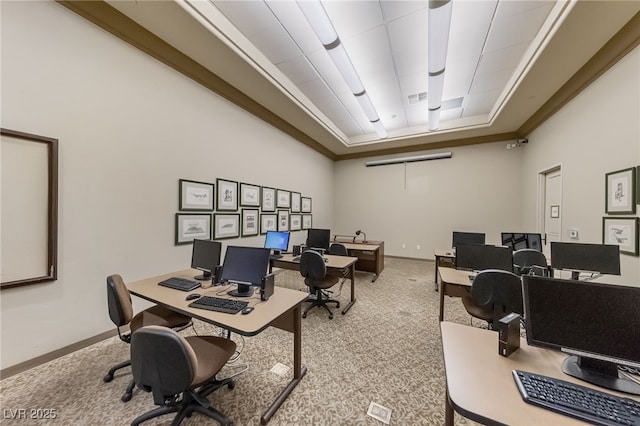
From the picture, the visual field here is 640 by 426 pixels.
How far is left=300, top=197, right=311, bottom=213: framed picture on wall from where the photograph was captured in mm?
6035

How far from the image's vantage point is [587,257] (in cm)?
243

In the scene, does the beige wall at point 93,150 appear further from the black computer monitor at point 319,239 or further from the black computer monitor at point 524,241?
the black computer monitor at point 524,241

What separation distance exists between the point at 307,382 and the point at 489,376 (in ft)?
4.78

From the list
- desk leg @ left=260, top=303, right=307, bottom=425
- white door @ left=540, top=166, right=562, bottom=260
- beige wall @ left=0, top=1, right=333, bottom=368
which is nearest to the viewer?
desk leg @ left=260, top=303, right=307, bottom=425

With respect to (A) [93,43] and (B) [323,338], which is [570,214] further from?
(A) [93,43]

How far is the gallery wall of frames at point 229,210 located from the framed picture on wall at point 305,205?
1.13 ft

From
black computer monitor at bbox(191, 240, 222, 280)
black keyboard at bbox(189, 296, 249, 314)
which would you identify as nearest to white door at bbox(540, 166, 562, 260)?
black keyboard at bbox(189, 296, 249, 314)

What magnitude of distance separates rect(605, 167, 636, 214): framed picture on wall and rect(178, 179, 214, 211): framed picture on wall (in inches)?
206

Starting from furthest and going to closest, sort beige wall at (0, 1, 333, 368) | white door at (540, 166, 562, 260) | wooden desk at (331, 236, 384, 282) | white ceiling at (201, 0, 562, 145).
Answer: wooden desk at (331, 236, 384, 282) → white door at (540, 166, 562, 260) → white ceiling at (201, 0, 562, 145) → beige wall at (0, 1, 333, 368)

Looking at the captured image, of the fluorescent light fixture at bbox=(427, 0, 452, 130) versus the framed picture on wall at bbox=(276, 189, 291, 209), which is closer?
the fluorescent light fixture at bbox=(427, 0, 452, 130)

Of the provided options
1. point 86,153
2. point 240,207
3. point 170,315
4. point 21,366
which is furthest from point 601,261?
point 21,366

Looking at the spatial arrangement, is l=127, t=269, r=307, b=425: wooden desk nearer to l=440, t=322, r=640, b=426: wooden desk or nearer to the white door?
l=440, t=322, r=640, b=426: wooden desk

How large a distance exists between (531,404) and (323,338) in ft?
6.79

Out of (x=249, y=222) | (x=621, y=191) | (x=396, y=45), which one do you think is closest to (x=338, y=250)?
(x=249, y=222)
